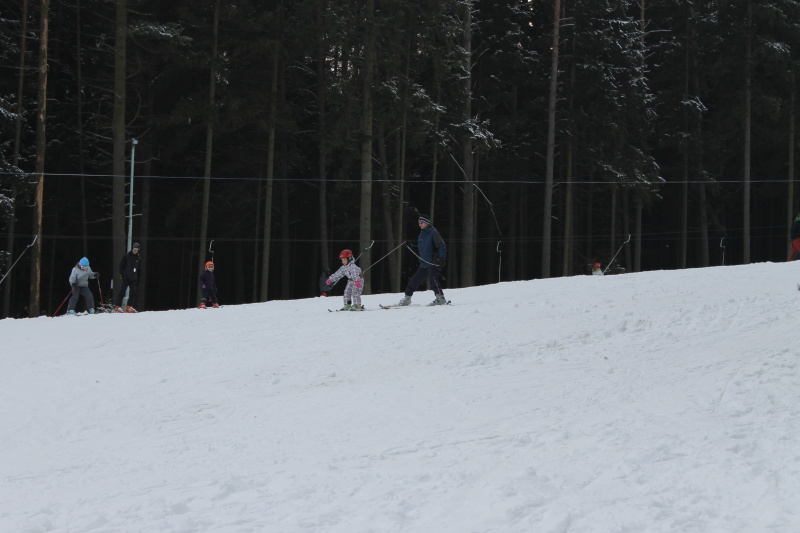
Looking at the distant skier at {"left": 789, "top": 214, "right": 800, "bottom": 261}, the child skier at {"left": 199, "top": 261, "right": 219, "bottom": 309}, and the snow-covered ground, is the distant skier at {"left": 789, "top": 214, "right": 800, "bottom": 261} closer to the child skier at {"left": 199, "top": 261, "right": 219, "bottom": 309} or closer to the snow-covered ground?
the snow-covered ground

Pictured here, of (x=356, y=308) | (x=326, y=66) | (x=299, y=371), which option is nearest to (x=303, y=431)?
(x=299, y=371)

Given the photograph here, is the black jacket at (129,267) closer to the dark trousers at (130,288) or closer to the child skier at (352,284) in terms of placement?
the dark trousers at (130,288)

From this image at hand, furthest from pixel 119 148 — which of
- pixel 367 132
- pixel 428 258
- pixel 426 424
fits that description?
pixel 426 424

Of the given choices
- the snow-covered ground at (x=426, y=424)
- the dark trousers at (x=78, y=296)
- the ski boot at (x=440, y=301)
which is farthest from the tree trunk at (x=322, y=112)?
the snow-covered ground at (x=426, y=424)

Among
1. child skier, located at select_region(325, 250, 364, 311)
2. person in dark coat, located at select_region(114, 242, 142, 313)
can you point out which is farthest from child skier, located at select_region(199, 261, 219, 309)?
child skier, located at select_region(325, 250, 364, 311)

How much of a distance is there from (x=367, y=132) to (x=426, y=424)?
19559 mm

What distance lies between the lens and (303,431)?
23.5 feet

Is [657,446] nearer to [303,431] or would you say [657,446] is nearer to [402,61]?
[303,431]

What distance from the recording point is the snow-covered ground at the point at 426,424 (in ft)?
17.0

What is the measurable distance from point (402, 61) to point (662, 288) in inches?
675

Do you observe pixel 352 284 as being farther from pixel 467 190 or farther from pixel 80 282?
pixel 467 190

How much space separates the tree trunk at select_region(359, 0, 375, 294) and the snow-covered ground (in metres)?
12.4

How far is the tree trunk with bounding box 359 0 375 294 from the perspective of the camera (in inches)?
985

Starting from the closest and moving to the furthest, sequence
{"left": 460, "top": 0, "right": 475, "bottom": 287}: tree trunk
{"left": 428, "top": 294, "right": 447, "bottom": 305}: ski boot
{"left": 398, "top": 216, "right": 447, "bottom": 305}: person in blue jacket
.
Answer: {"left": 398, "top": 216, "right": 447, "bottom": 305}: person in blue jacket → {"left": 428, "top": 294, "right": 447, "bottom": 305}: ski boot → {"left": 460, "top": 0, "right": 475, "bottom": 287}: tree trunk
